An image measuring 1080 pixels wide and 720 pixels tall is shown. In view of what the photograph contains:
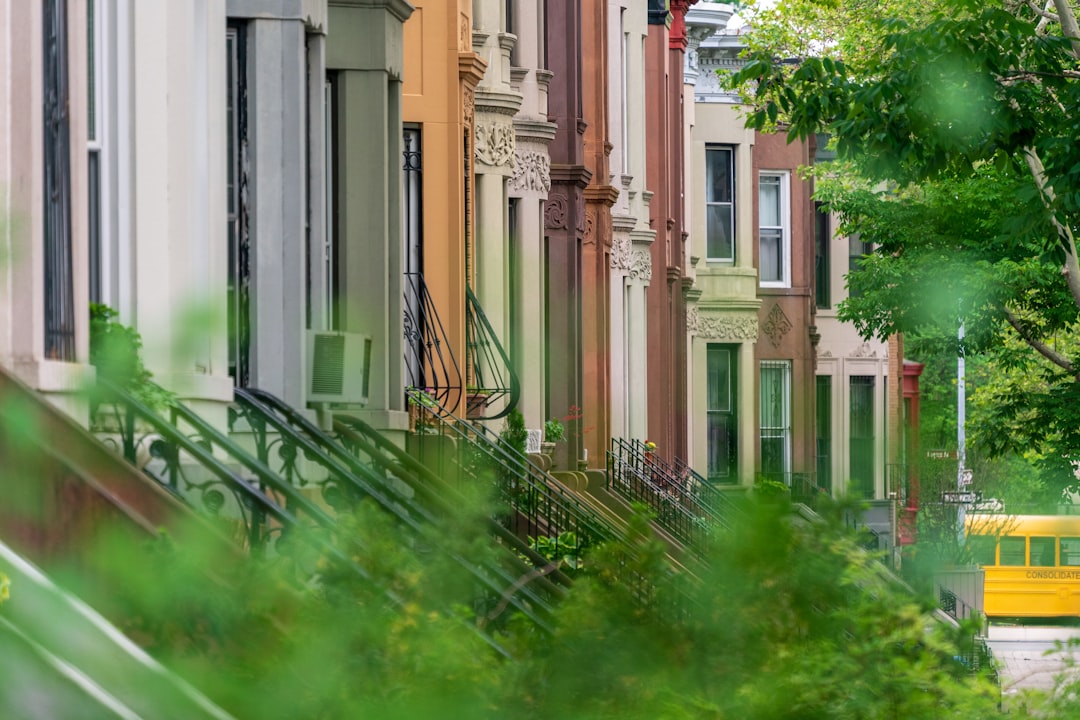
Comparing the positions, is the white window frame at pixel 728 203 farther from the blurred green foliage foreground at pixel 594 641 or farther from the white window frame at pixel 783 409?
the blurred green foliage foreground at pixel 594 641

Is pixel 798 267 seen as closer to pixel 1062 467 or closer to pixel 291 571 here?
pixel 1062 467

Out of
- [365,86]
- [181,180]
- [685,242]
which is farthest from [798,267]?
[181,180]

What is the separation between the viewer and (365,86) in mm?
12961

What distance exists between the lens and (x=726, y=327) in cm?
4241

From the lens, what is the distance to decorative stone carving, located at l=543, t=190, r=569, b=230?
2494 cm

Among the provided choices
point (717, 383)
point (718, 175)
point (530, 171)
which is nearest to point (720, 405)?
point (717, 383)

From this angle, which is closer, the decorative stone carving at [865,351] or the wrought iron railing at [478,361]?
the wrought iron railing at [478,361]

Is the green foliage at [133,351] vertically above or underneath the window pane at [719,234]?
underneath

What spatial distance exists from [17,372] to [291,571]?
281cm

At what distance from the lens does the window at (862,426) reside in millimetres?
47125

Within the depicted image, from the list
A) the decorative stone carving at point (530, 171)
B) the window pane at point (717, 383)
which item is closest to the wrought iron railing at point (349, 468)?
the decorative stone carving at point (530, 171)

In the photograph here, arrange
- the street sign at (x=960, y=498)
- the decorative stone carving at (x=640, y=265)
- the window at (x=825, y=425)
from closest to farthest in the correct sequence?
1. the decorative stone carving at (x=640, y=265)
2. the street sign at (x=960, y=498)
3. the window at (x=825, y=425)

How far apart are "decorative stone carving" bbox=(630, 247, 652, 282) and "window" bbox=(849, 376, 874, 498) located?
50.3 feet

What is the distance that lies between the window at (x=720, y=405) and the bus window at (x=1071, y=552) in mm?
11147
